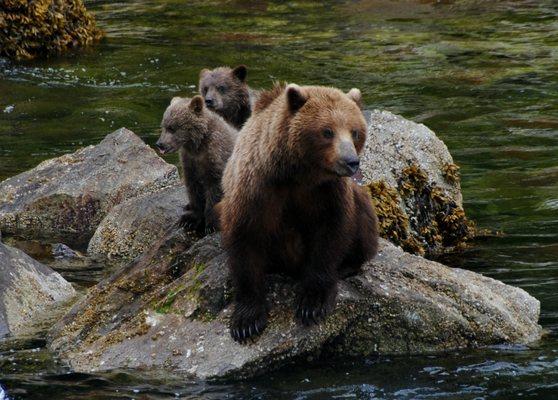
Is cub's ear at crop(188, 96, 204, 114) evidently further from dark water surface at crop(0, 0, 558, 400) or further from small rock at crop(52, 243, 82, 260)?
small rock at crop(52, 243, 82, 260)

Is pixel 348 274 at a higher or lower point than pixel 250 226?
lower

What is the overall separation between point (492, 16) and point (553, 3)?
1.60m

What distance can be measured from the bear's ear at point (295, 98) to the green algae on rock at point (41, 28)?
536 inches

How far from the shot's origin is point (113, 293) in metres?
7.98

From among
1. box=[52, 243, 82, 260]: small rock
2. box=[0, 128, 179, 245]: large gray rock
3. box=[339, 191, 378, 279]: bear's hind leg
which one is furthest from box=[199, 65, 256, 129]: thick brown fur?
box=[339, 191, 378, 279]: bear's hind leg

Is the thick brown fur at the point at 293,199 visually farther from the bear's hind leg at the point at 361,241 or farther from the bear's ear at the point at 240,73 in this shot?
the bear's ear at the point at 240,73

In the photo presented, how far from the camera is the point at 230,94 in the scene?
1170 cm

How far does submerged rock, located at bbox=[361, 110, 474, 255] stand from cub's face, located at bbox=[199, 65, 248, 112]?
175 centimetres

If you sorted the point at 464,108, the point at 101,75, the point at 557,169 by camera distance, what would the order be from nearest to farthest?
the point at 557,169
the point at 464,108
the point at 101,75

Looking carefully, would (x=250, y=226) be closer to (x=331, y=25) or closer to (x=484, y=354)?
(x=484, y=354)

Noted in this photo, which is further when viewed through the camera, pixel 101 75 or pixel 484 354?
pixel 101 75

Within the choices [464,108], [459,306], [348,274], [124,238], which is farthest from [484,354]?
[464,108]

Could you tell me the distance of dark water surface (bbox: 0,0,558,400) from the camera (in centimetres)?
694

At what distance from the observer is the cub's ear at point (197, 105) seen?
31.1ft
